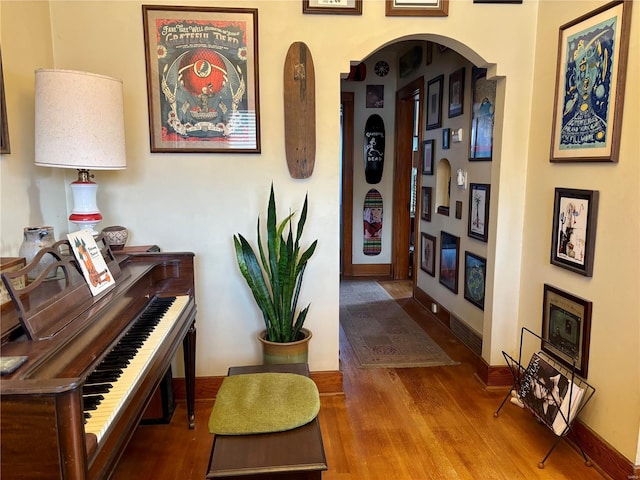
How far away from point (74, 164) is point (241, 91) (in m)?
0.96

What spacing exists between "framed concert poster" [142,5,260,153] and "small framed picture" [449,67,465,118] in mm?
1718

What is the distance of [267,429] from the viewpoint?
148 centimetres

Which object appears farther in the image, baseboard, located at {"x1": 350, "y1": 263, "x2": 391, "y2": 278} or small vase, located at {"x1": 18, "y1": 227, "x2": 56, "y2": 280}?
baseboard, located at {"x1": 350, "y1": 263, "x2": 391, "y2": 278}

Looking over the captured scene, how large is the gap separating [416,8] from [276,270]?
1.58 m

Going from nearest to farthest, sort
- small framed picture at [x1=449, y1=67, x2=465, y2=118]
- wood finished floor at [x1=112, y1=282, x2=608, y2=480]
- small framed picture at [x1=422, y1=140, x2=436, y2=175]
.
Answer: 1. wood finished floor at [x1=112, y1=282, x2=608, y2=480]
2. small framed picture at [x1=449, y1=67, x2=465, y2=118]
3. small framed picture at [x1=422, y1=140, x2=436, y2=175]

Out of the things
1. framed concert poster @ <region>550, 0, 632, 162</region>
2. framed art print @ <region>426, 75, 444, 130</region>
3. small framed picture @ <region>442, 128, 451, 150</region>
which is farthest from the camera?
framed art print @ <region>426, 75, 444, 130</region>

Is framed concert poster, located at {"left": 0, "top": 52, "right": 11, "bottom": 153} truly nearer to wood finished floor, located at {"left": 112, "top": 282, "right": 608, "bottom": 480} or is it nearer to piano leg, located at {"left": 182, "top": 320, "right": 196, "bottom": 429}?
piano leg, located at {"left": 182, "top": 320, "right": 196, "bottom": 429}

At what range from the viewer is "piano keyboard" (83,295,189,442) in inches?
43.7

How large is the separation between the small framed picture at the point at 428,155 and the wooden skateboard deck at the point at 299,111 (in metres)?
1.90

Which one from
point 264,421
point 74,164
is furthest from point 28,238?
point 264,421

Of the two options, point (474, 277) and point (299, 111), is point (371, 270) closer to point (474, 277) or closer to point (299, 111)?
point (474, 277)

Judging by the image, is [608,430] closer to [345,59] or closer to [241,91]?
[345,59]

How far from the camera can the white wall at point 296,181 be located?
2.19 m

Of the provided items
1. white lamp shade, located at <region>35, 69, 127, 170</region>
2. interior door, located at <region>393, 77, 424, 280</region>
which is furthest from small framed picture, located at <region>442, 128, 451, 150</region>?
white lamp shade, located at <region>35, 69, 127, 170</region>
